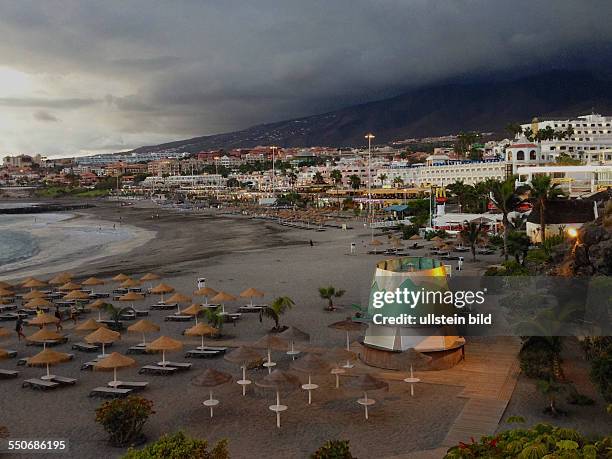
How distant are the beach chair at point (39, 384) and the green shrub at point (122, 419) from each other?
425 cm

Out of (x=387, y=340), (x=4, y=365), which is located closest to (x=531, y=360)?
(x=387, y=340)

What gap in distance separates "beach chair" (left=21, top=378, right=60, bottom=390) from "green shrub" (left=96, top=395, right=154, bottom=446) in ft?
13.9

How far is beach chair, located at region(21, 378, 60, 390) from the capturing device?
49.3 ft

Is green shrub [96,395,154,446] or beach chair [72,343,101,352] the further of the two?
beach chair [72,343,101,352]

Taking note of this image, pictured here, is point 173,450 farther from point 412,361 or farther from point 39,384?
point 39,384

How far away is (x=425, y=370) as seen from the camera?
1525 cm

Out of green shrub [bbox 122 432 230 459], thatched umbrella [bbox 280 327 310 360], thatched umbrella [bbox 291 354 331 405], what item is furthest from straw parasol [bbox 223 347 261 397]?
green shrub [bbox 122 432 230 459]

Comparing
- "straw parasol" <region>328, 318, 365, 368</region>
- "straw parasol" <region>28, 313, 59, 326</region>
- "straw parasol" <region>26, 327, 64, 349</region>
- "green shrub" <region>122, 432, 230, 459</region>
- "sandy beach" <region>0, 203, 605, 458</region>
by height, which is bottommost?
"sandy beach" <region>0, 203, 605, 458</region>

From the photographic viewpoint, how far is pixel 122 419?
11.5 meters

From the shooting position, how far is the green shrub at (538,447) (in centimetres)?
671

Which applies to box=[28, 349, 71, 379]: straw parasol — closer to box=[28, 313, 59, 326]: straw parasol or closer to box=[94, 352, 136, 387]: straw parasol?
box=[94, 352, 136, 387]: straw parasol

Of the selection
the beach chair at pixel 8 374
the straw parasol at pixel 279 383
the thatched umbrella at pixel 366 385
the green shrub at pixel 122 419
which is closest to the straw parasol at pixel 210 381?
the straw parasol at pixel 279 383

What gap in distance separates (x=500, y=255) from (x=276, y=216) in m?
47.7

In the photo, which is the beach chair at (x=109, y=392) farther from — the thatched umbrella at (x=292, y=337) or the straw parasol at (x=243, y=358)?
the thatched umbrella at (x=292, y=337)
